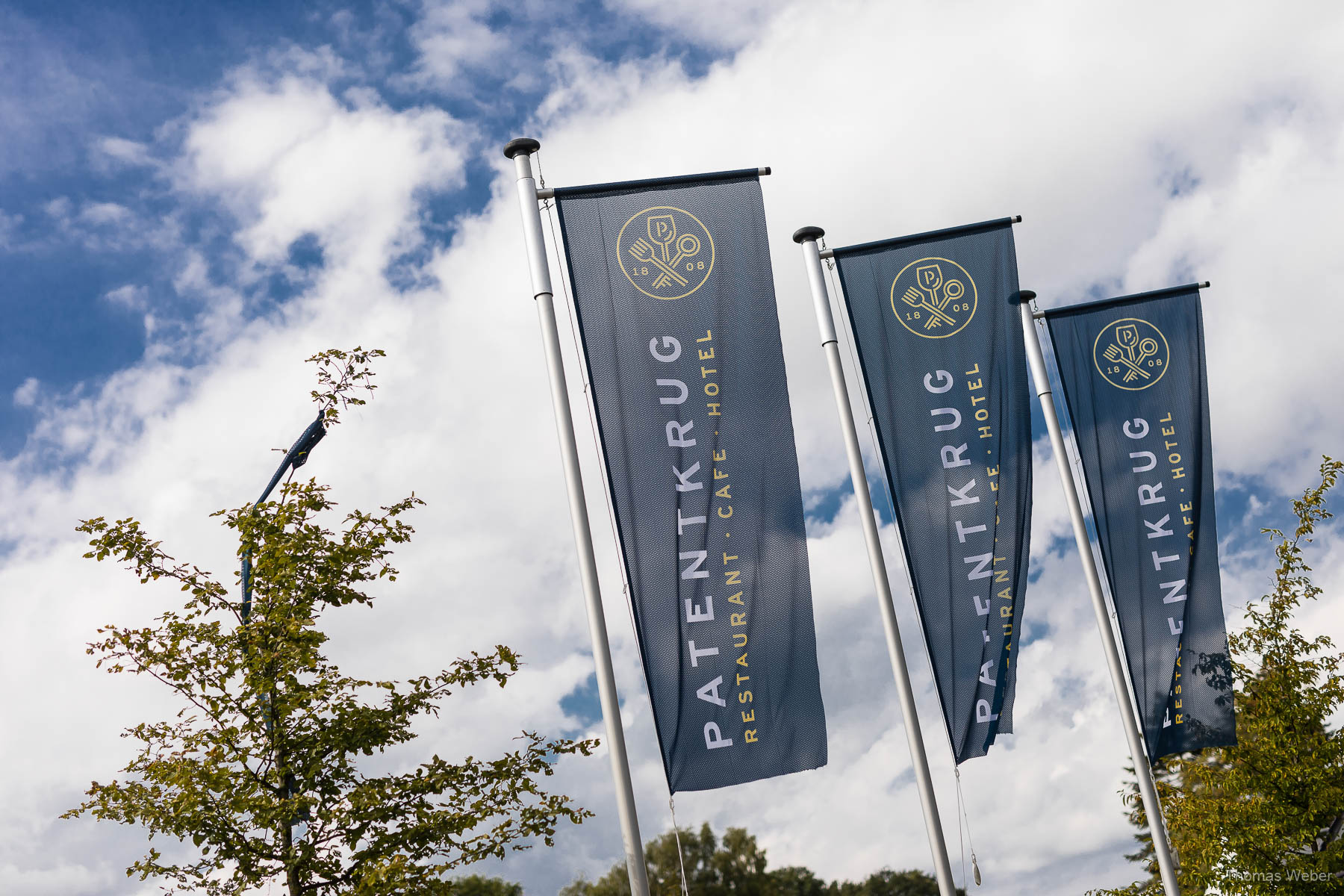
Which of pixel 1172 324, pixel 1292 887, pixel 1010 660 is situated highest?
pixel 1172 324

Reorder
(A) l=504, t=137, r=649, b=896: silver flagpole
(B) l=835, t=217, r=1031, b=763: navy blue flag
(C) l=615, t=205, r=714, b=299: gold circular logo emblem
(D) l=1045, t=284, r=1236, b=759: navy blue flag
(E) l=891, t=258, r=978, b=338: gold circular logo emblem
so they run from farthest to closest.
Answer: (D) l=1045, t=284, r=1236, b=759: navy blue flag, (E) l=891, t=258, r=978, b=338: gold circular logo emblem, (B) l=835, t=217, r=1031, b=763: navy blue flag, (C) l=615, t=205, r=714, b=299: gold circular logo emblem, (A) l=504, t=137, r=649, b=896: silver flagpole

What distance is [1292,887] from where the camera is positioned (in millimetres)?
15719

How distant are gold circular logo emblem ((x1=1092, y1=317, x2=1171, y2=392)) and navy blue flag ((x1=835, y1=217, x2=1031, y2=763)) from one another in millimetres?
2832

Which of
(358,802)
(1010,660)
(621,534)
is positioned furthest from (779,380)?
(358,802)

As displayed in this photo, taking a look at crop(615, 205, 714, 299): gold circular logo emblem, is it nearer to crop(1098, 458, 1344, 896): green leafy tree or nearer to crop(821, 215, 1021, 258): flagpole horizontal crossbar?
crop(821, 215, 1021, 258): flagpole horizontal crossbar

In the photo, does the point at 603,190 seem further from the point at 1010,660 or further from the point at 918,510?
Result: the point at 1010,660

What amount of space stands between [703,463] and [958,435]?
4.15 meters

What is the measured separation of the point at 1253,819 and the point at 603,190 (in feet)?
43.5

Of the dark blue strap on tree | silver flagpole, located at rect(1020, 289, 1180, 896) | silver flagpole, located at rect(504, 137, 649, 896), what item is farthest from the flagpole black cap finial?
silver flagpole, located at rect(1020, 289, 1180, 896)

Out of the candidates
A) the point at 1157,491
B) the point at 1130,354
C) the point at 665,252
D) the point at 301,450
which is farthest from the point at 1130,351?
the point at 301,450

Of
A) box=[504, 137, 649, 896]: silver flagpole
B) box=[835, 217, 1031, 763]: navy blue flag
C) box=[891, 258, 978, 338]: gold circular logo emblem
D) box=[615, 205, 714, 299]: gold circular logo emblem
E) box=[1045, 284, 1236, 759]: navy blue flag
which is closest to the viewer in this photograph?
box=[504, 137, 649, 896]: silver flagpole

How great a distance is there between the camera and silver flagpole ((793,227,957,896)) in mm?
11828

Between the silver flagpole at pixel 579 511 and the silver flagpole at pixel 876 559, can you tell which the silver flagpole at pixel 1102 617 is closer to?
the silver flagpole at pixel 876 559

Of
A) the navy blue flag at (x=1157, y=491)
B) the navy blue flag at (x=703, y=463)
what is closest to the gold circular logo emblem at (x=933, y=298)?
the navy blue flag at (x=703, y=463)
